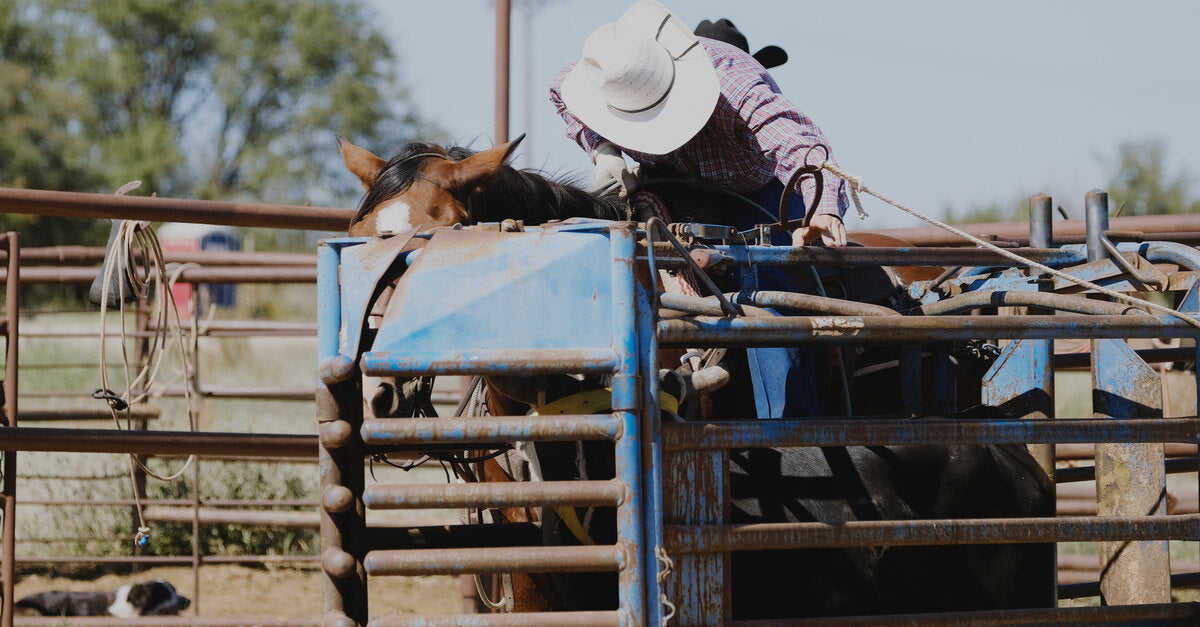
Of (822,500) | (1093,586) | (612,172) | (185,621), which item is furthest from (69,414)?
(1093,586)

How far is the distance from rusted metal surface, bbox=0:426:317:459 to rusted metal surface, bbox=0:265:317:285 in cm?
218

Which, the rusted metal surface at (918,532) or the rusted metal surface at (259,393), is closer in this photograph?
the rusted metal surface at (918,532)

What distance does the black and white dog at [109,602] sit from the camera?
17.0 ft

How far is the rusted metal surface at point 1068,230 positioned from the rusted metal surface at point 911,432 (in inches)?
70.5

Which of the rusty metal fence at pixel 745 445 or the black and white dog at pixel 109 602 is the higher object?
the rusty metal fence at pixel 745 445

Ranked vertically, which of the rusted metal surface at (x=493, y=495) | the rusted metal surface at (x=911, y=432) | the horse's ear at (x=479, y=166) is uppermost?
the horse's ear at (x=479, y=166)

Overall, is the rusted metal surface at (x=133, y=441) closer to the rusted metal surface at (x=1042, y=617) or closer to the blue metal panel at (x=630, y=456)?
the blue metal panel at (x=630, y=456)

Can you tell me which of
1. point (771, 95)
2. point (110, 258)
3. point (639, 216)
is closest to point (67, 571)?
point (110, 258)

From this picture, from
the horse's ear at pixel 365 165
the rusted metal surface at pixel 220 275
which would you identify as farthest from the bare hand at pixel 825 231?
the rusted metal surface at pixel 220 275

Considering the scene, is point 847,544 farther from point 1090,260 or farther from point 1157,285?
point 1090,260

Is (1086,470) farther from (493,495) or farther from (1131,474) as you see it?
(493,495)

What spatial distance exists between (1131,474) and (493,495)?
66.1 inches

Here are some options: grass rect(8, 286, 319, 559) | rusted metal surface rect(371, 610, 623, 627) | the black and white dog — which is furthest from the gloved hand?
the black and white dog

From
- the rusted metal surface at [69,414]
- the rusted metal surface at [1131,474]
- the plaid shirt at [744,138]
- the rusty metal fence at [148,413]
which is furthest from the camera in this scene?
the rusted metal surface at [69,414]
